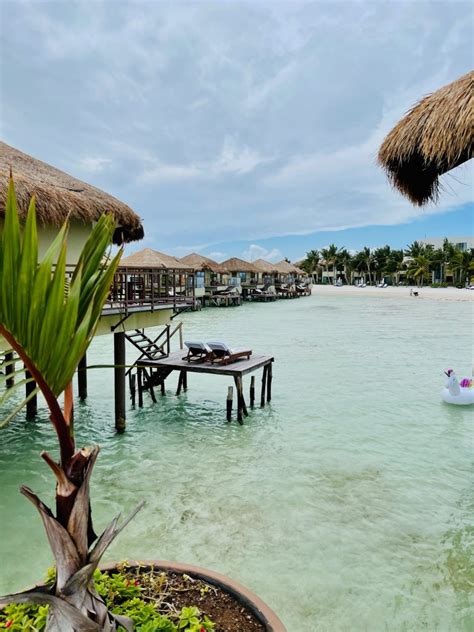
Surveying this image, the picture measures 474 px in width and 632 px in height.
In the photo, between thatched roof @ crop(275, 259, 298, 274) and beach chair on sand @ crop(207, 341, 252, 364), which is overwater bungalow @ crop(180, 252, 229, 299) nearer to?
thatched roof @ crop(275, 259, 298, 274)

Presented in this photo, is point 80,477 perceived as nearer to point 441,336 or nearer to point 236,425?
point 236,425

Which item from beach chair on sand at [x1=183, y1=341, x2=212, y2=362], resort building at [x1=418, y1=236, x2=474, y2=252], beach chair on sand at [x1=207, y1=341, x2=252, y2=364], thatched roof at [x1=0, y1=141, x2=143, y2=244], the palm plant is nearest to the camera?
the palm plant

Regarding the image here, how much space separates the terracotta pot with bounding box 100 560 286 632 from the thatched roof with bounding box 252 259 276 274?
53593 millimetres

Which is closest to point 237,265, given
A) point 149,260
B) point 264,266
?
point 264,266

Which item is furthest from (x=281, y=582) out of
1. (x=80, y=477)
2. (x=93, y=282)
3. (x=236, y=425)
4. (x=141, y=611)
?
(x=236, y=425)

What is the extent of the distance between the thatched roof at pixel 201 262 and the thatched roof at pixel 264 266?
441 inches

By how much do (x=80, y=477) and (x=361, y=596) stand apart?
3150 millimetres

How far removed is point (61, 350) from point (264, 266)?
189 feet

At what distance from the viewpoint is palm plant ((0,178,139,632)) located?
4.86 ft

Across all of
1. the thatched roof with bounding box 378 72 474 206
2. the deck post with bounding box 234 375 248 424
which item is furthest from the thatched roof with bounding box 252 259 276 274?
the thatched roof with bounding box 378 72 474 206

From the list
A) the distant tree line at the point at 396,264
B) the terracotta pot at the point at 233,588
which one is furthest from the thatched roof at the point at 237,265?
the terracotta pot at the point at 233,588

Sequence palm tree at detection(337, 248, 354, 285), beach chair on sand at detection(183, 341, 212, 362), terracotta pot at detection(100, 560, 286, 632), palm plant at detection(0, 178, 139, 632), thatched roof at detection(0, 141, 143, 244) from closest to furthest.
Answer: palm plant at detection(0, 178, 139, 632) → terracotta pot at detection(100, 560, 286, 632) → thatched roof at detection(0, 141, 143, 244) → beach chair on sand at detection(183, 341, 212, 362) → palm tree at detection(337, 248, 354, 285)

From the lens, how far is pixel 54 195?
25.2 feet

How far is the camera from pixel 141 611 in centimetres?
231
